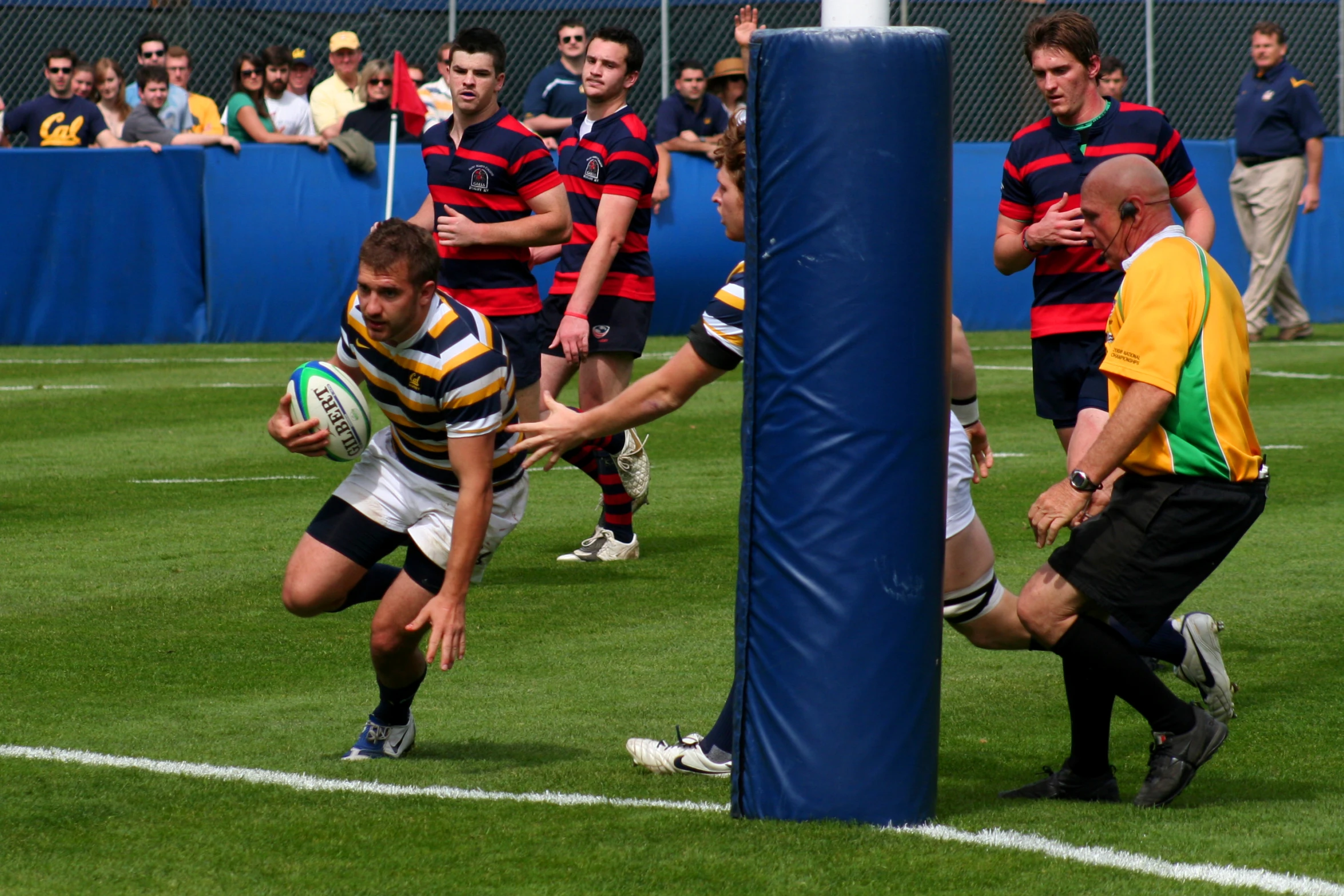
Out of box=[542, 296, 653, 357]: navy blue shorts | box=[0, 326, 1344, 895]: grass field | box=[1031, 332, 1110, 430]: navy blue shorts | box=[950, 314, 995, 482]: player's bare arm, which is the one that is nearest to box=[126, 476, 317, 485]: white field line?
box=[0, 326, 1344, 895]: grass field

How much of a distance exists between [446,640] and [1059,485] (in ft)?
5.37

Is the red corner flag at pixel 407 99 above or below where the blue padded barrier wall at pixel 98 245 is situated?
above

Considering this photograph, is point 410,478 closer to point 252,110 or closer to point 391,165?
point 391,165

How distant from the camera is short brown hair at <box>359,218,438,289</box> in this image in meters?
5.10

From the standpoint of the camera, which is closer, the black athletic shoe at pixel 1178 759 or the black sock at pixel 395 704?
the black athletic shoe at pixel 1178 759

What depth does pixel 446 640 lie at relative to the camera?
4973 mm

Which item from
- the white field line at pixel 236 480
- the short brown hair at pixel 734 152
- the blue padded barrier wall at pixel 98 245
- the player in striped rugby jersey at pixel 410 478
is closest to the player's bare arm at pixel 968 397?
the short brown hair at pixel 734 152

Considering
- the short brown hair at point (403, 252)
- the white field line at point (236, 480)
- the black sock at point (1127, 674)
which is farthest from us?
the white field line at point (236, 480)

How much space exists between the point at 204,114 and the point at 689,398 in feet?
48.0

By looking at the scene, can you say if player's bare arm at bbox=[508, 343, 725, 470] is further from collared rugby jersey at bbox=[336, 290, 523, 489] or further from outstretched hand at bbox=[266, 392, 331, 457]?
outstretched hand at bbox=[266, 392, 331, 457]

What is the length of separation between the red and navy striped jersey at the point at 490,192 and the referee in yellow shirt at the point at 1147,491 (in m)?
3.86

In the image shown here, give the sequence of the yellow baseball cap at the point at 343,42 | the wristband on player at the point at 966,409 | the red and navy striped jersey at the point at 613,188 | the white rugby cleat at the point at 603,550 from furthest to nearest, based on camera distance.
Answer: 1. the yellow baseball cap at the point at 343,42
2. the red and navy striped jersey at the point at 613,188
3. the white rugby cleat at the point at 603,550
4. the wristband on player at the point at 966,409

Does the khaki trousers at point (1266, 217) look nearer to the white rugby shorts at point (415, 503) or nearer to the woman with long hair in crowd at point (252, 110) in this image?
the woman with long hair in crowd at point (252, 110)

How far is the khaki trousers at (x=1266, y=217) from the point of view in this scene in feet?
58.6
